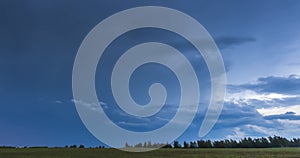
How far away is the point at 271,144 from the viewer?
574 feet

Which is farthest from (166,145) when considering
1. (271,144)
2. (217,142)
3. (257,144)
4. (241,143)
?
(271,144)

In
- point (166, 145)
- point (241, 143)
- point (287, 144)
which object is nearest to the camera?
point (166, 145)

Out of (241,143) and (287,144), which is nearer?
(241,143)

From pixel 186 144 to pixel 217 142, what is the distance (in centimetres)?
1723

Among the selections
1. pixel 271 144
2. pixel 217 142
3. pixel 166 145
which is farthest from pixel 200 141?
pixel 271 144

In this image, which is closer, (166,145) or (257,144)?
(166,145)

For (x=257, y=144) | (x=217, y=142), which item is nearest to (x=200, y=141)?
(x=217, y=142)

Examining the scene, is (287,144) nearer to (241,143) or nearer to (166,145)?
(241,143)

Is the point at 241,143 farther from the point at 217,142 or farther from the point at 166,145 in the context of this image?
the point at 166,145

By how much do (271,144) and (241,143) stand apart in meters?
23.1

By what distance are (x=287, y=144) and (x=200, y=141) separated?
5788 centimetres

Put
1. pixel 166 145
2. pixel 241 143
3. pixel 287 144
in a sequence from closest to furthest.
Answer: pixel 166 145
pixel 241 143
pixel 287 144

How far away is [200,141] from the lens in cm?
16550

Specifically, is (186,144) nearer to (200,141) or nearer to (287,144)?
(200,141)
